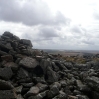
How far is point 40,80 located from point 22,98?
515cm

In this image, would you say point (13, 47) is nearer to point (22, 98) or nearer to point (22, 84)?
point (22, 84)

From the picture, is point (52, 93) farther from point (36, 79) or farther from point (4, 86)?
point (4, 86)

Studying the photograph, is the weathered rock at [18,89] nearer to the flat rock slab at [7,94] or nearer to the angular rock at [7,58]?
the flat rock slab at [7,94]

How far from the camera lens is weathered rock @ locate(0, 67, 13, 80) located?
2294 centimetres

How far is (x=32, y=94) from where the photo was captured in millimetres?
20750

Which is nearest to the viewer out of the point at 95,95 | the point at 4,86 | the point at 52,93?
the point at 4,86

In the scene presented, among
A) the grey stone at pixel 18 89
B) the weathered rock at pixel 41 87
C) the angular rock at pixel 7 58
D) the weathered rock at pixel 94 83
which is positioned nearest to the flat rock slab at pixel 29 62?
the angular rock at pixel 7 58

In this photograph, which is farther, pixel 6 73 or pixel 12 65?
pixel 12 65

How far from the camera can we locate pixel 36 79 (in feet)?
80.9

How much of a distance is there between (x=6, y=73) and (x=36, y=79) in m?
4.08

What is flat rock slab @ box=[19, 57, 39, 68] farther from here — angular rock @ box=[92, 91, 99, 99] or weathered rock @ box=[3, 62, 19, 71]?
angular rock @ box=[92, 91, 99, 99]

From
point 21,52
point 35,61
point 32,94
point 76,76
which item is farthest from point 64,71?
point 32,94

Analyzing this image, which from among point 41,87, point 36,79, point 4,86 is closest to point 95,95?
point 41,87

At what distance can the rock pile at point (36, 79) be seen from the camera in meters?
20.5
